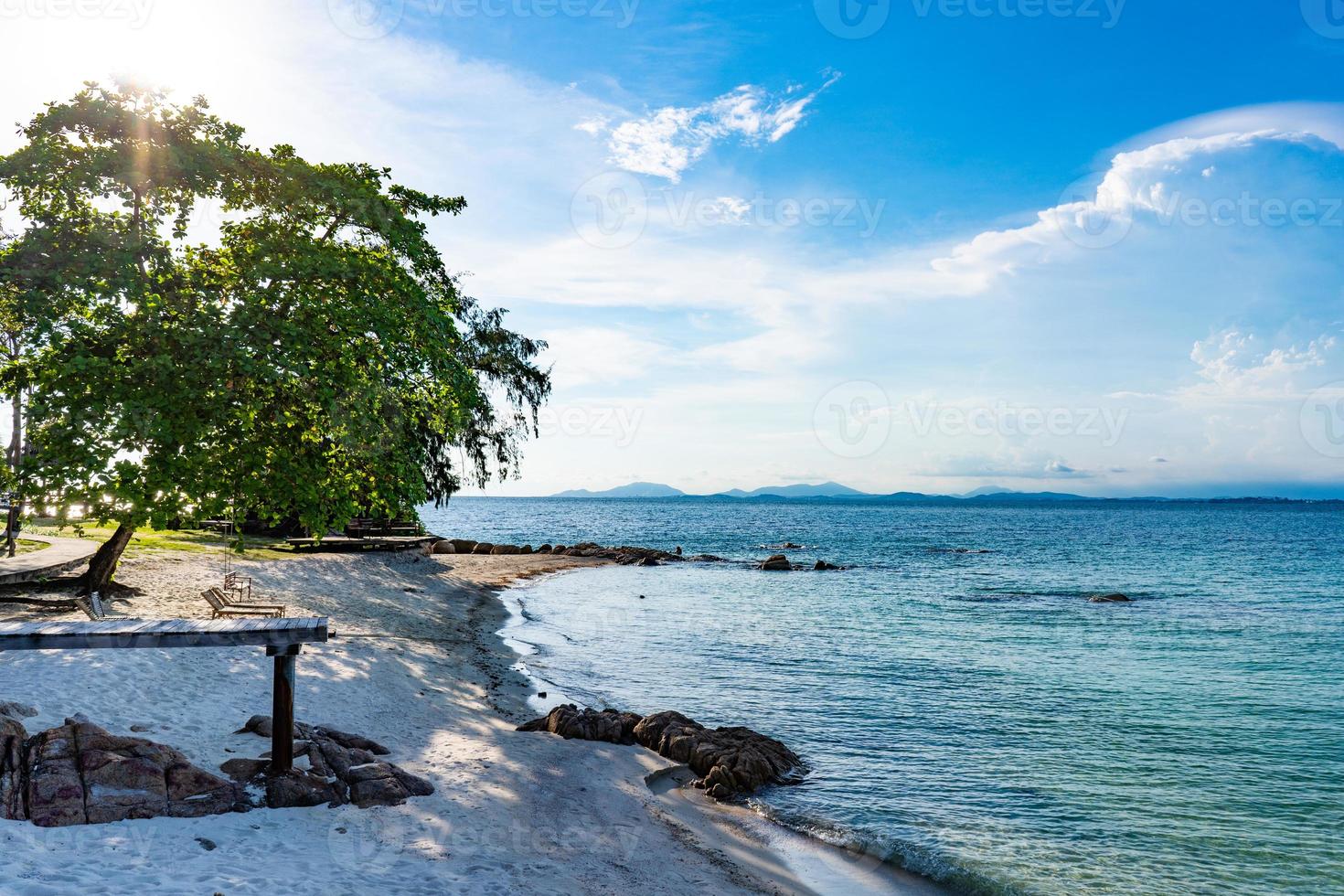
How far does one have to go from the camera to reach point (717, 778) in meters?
12.8

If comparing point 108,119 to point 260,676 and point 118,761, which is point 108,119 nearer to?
point 260,676

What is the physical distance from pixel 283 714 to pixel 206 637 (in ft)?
4.10

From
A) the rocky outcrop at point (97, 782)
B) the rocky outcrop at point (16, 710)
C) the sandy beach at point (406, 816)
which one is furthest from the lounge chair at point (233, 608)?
the rocky outcrop at point (97, 782)

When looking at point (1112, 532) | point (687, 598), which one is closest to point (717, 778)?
point (687, 598)

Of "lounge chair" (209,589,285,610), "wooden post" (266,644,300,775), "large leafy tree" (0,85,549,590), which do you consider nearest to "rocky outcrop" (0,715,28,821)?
"wooden post" (266,644,300,775)

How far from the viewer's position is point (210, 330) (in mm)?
15258

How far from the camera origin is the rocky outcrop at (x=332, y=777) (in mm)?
9188

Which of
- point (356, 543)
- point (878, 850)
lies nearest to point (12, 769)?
point (878, 850)

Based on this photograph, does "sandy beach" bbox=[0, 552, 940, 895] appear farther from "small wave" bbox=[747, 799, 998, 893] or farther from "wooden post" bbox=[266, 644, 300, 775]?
"wooden post" bbox=[266, 644, 300, 775]

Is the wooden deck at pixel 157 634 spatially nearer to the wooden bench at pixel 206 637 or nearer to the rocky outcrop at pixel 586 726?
the wooden bench at pixel 206 637

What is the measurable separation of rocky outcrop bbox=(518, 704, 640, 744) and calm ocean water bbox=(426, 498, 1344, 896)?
2986mm

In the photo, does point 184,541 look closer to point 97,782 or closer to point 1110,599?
point 97,782

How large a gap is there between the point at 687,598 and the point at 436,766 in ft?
100

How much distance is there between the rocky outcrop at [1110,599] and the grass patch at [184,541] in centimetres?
4020
